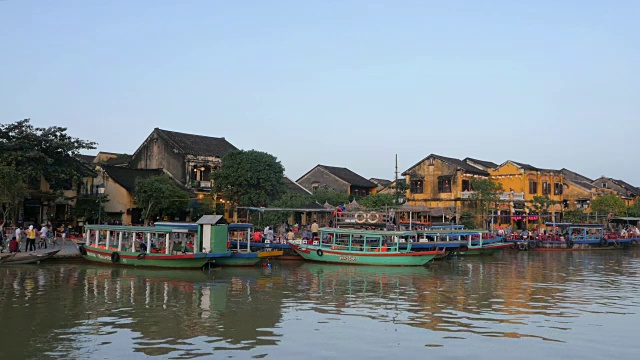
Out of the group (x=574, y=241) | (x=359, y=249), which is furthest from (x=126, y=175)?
(x=574, y=241)

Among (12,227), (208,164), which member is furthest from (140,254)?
(208,164)

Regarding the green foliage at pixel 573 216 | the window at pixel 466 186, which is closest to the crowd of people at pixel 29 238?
the window at pixel 466 186

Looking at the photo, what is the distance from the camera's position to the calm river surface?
1090 cm

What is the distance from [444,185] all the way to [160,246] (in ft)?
94.0

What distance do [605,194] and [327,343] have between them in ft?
162

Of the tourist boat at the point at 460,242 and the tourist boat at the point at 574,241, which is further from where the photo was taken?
the tourist boat at the point at 574,241

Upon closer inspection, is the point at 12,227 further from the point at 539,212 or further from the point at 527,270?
the point at 539,212

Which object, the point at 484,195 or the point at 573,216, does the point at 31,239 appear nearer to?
the point at 484,195

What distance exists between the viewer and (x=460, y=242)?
107ft

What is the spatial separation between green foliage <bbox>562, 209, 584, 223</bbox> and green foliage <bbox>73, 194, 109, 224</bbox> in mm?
35234

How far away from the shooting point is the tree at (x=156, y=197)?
33.9 meters

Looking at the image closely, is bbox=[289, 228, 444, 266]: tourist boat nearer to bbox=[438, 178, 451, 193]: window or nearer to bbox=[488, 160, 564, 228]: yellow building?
bbox=[438, 178, 451, 193]: window

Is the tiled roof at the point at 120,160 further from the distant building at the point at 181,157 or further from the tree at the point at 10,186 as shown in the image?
the tree at the point at 10,186

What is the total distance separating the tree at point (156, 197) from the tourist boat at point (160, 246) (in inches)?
338
